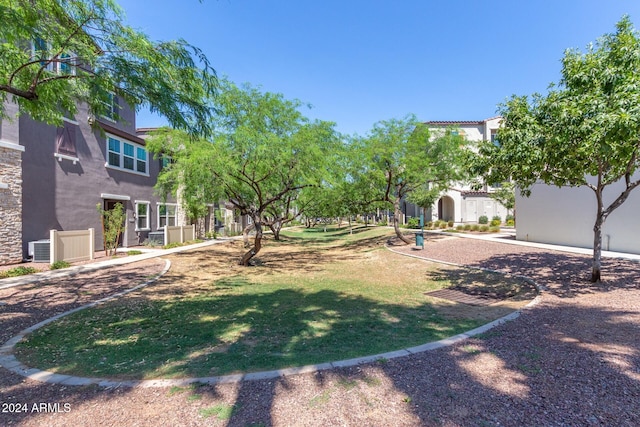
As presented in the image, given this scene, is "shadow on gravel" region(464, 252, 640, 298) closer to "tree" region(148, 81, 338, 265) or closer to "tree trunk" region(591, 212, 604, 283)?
"tree trunk" region(591, 212, 604, 283)

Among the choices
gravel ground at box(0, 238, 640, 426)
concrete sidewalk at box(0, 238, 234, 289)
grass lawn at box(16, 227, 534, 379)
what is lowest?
grass lawn at box(16, 227, 534, 379)

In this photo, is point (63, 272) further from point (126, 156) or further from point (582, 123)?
point (582, 123)

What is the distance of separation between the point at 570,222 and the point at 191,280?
16849 mm

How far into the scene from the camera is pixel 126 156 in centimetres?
1741

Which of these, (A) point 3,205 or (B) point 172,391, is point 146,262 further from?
(B) point 172,391

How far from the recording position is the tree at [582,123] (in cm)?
538

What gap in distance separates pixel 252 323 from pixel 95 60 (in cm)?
531

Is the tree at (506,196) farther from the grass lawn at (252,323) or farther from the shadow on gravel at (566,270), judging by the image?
the grass lawn at (252,323)

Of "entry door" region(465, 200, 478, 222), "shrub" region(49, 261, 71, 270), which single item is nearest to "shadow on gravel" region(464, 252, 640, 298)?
"shrub" region(49, 261, 71, 270)

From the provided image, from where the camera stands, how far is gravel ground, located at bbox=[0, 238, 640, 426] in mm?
2723

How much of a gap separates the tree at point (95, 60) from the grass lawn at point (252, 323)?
12.8 ft

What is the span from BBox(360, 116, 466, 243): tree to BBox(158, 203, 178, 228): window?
13.9m

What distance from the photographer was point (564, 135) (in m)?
5.97

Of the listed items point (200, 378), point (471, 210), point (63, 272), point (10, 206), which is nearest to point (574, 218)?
point (200, 378)
